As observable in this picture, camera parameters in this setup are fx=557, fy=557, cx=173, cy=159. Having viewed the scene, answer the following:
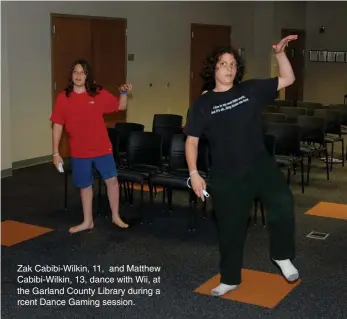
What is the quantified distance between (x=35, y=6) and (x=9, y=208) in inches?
131

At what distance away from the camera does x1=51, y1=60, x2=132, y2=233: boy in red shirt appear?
14.8 ft

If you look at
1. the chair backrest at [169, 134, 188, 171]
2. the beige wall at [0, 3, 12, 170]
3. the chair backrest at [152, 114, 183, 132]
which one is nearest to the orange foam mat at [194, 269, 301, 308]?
the chair backrest at [169, 134, 188, 171]

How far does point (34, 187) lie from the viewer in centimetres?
669

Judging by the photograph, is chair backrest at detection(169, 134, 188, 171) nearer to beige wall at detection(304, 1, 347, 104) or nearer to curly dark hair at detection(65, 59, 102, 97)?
curly dark hair at detection(65, 59, 102, 97)

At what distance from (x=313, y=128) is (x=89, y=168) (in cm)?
371

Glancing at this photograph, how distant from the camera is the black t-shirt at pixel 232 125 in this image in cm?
314

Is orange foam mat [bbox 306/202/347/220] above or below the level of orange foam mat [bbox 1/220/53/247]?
above

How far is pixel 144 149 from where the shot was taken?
217 inches

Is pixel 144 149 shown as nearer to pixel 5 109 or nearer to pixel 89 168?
pixel 89 168

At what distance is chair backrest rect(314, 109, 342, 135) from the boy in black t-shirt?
4.97m

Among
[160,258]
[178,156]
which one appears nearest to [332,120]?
[178,156]

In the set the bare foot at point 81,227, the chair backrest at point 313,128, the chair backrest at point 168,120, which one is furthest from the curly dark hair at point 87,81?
the chair backrest at point 313,128

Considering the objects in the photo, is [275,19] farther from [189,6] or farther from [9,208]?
[9,208]

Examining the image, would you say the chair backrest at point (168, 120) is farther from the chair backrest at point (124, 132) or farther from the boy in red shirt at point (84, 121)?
the boy in red shirt at point (84, 121)
